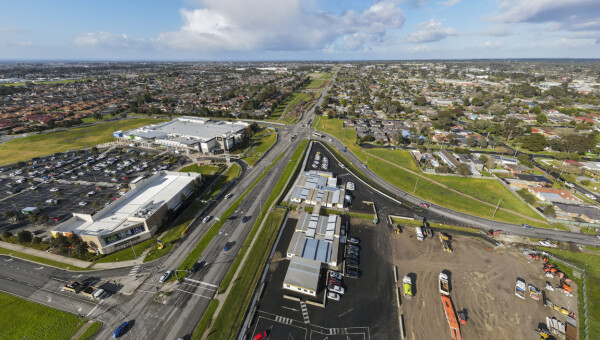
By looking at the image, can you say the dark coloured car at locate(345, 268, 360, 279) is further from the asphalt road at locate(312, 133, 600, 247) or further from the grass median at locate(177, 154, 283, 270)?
the asphalt road at locate(312, 133, 600, 247)

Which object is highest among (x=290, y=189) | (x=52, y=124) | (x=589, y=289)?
(x=52, y=124)

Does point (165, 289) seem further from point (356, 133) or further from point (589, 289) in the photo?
point (356, 133)

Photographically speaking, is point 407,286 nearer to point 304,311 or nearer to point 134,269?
point 304,311

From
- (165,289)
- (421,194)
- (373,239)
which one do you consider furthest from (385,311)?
(421,194)

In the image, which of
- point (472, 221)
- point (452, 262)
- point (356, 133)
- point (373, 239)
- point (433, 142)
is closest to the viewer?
point (452, 262)

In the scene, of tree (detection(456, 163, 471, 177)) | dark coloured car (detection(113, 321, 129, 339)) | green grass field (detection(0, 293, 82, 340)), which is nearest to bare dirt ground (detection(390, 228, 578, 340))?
tree (detection(456, 163, 471, 177))

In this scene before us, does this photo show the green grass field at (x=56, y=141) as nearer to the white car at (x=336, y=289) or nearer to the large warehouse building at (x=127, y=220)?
the large warehouse building at (x=127, y=220)
